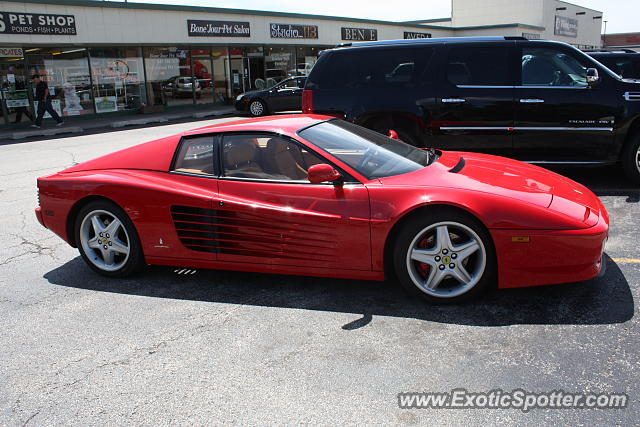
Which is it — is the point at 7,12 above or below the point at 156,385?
above

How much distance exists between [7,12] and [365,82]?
50.7 ft

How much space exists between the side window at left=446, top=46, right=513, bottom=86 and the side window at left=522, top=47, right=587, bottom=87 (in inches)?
10.0

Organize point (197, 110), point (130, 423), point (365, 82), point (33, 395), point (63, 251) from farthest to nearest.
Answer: point (197, 110) → point (365, 82) → point (63, 251) → point (33, 395) → point (130, 423)

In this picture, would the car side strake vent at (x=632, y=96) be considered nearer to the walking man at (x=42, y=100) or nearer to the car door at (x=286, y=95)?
the car door at (x=286, y=95)

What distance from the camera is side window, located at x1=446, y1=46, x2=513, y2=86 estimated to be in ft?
22.9

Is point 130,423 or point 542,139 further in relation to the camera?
point 542,139

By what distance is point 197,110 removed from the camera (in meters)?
24.7

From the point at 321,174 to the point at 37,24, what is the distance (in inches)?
723

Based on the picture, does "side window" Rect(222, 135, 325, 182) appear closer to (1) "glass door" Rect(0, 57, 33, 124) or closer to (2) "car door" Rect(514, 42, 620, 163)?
(2) "car door" Rect(514, 42, 620, 163)

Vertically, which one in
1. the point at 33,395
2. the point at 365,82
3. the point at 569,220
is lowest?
the point at 33,395

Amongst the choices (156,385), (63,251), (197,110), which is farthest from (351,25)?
(156,385)

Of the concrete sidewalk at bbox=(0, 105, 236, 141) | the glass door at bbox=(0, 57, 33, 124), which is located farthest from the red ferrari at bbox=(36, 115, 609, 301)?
the glass door at bbox=(0, 57, 33, 124)

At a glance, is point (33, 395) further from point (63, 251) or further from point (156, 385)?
point (63, 251)

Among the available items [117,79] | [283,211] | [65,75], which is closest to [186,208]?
[283,211]
